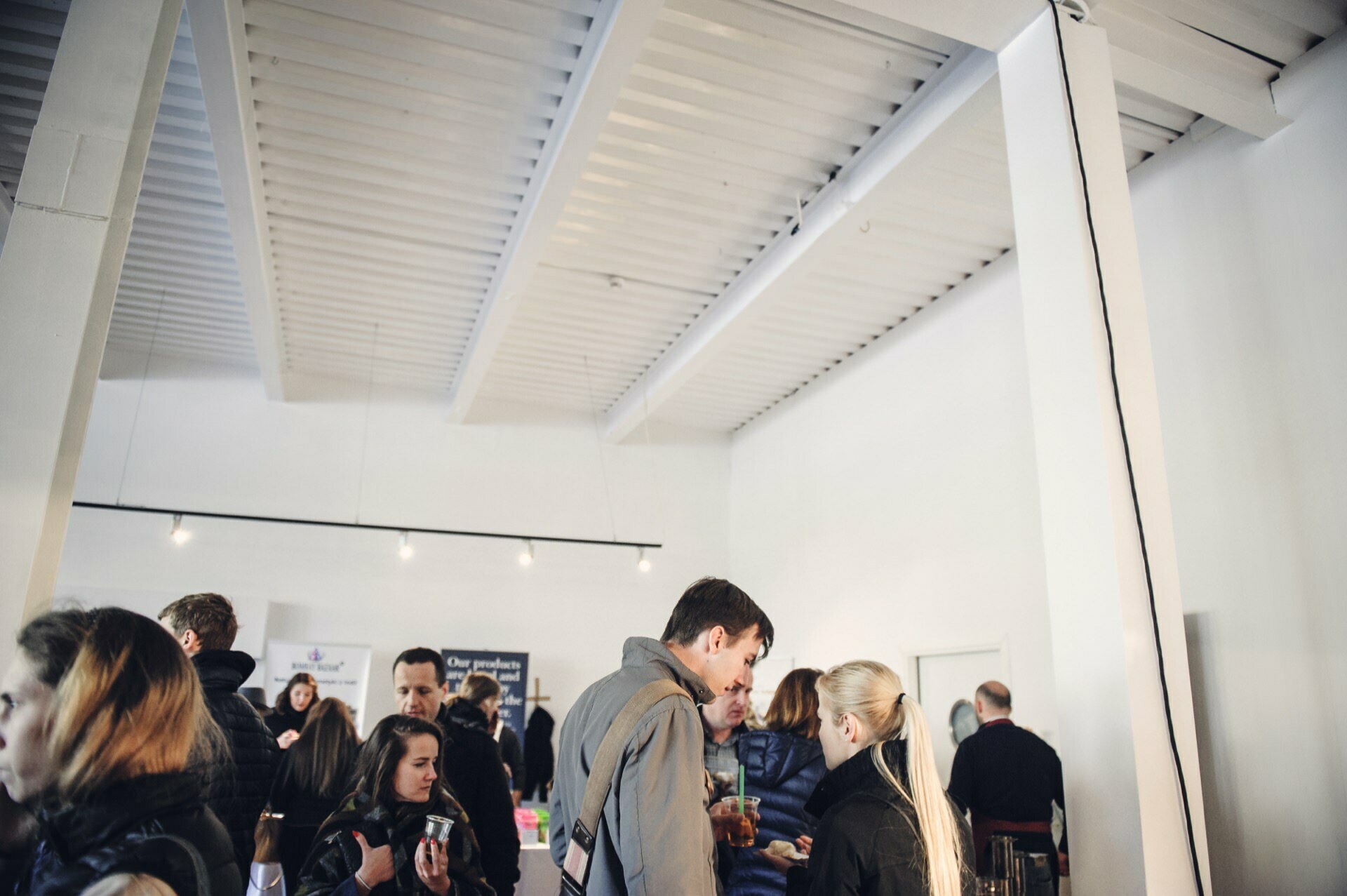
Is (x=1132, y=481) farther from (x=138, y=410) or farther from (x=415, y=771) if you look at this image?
(x=138, y=410)

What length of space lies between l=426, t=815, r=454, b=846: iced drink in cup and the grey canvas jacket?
56cm

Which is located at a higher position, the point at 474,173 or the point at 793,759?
the point at 474,173

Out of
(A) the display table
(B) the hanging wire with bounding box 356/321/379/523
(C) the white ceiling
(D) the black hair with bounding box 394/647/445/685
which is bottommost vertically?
(A) the display table

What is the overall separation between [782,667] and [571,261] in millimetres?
4326

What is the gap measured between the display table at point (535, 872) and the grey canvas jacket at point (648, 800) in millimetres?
2713

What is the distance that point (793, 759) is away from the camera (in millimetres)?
3508

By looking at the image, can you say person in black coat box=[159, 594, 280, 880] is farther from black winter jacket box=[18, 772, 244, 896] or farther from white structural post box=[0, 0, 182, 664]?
black winter jacket box=[18, 772, 244, 896]

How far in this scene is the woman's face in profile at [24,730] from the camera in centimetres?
128

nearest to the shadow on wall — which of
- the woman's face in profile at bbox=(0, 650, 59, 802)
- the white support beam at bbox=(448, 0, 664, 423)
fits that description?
the white support beam at bbox=(448, 0, 664, 423)

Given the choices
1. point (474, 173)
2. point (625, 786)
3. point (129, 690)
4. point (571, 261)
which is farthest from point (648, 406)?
point (129, 690)

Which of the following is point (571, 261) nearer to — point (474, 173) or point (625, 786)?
point (474, 173)

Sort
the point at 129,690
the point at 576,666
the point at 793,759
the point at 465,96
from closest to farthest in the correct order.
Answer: the point at 129,690 → the point at 793,759 → the point at 465,96 → the point at 576,666

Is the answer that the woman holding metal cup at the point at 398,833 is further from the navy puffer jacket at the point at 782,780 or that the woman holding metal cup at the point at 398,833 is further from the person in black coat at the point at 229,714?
the navy puffer jacket at the point at 782,780

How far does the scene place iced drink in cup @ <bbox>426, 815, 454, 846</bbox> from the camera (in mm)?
2566
